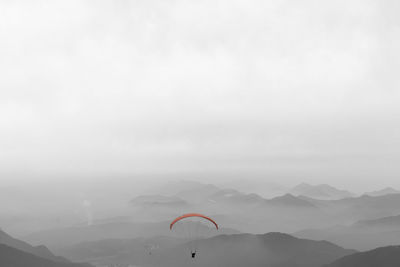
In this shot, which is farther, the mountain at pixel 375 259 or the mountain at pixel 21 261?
the mountain at pixel 21 261

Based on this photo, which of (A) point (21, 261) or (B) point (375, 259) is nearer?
(B) point (375, 259)

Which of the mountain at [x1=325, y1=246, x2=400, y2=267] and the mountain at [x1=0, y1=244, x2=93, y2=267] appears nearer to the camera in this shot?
the mountain at [x1=325, y1=246, x2=400, y2=267]

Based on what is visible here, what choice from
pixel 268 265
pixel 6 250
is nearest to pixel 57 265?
pixel 6 250

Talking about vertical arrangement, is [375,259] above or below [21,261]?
above
